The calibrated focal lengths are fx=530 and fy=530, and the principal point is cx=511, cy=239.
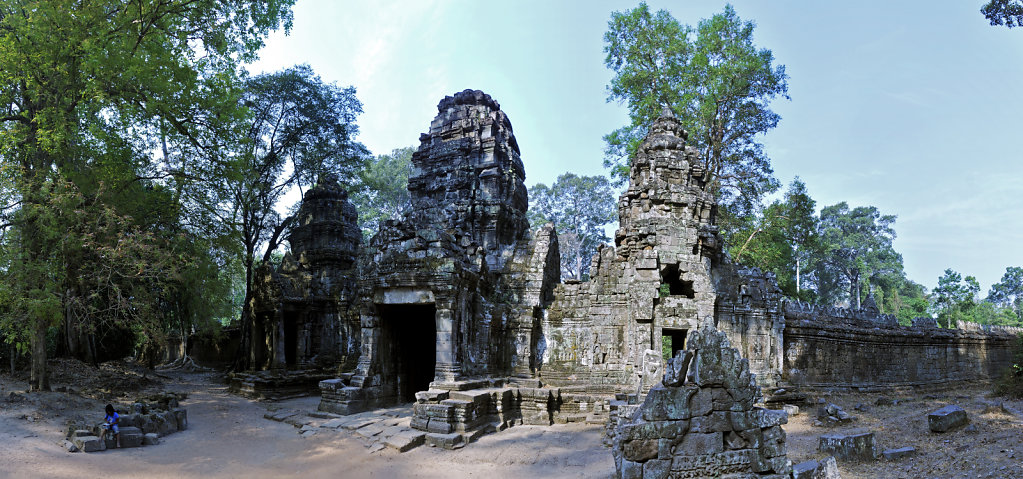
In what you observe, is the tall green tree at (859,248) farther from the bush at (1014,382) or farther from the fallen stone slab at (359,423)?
the fallen stone slab at (359,423)

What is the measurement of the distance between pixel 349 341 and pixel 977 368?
2002 cm

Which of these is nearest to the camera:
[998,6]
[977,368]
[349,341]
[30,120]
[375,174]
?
[998,6]

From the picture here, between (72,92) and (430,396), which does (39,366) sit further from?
(430,396)

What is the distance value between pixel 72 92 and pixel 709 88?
17.7m

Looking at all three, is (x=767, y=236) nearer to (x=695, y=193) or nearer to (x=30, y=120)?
(x=695, y=193)

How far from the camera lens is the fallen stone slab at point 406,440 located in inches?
330

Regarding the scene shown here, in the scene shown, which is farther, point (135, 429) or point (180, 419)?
point (180, 419)

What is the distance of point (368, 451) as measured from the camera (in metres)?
8.26

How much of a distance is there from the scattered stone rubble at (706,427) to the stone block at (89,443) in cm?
744

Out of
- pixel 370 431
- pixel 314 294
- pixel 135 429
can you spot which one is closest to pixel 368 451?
pixel 370 431

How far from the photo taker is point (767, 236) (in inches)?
738

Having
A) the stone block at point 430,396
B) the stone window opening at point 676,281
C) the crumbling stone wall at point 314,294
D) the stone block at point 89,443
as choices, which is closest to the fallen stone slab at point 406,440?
the stone block at point 430,396

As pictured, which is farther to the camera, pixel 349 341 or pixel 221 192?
pixel 349 341

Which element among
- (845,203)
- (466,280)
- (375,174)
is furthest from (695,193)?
(845,203)
